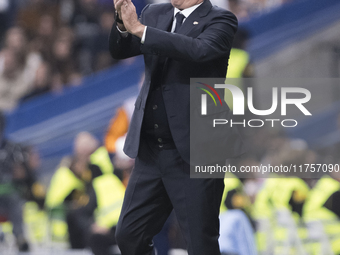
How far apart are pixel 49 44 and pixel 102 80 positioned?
1.33m

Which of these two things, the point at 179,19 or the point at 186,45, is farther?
the point at 179,19

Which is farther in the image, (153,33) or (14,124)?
(14,124)

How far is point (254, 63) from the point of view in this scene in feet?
22.4

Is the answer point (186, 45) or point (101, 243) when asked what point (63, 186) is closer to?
point (101, 243)

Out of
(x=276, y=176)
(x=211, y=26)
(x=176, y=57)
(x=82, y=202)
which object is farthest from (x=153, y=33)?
(x=82, y=202)

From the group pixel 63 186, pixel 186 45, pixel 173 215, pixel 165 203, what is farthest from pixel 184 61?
pixel 63 186

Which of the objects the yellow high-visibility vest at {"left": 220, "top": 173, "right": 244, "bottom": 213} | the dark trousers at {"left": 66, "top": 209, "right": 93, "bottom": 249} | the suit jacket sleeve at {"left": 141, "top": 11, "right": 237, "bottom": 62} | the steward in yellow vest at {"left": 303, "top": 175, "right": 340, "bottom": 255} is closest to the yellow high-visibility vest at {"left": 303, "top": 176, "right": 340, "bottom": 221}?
the steward in yellow vest at {"left": 303, "top": 175, "right": 340, "bottom": 255}

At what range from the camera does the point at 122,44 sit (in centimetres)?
247

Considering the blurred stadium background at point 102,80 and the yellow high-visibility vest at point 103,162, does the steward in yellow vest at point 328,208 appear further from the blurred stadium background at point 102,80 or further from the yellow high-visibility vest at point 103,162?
the yellow high-visibility vest at point 103,162

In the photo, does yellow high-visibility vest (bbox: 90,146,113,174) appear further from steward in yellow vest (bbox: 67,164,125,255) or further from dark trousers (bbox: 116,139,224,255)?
dark trousers (bbox: 116,139,224,255)

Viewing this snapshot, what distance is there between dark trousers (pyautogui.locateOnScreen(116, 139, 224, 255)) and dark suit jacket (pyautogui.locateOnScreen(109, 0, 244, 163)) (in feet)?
0.30

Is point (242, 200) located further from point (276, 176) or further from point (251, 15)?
point (251, 15)

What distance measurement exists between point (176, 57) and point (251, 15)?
489 centimetres

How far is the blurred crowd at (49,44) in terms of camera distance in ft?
25.2
